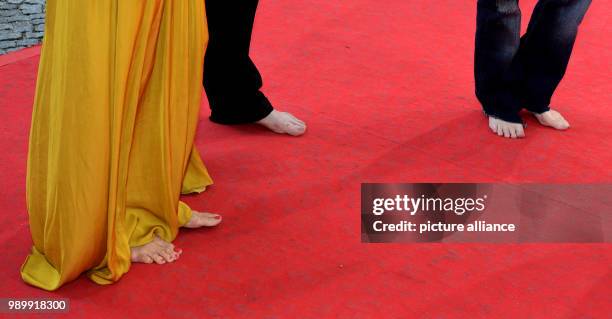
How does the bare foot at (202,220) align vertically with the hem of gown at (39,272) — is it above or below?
above

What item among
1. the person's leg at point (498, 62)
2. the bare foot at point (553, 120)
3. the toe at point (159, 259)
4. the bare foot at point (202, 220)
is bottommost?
the toe at point (159, 259)

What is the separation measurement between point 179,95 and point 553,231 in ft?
3.40

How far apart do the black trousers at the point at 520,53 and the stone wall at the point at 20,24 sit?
1.80m

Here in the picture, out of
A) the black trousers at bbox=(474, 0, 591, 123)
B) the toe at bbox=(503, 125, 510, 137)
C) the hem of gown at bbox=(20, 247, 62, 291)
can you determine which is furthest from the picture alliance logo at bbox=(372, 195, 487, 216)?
the hem of gown at bbox=(20, 247, 62, 291)

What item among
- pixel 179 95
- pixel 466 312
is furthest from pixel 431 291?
pixel 179 95

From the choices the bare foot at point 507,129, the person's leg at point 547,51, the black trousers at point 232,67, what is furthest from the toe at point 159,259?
the person's leg at point 547,51

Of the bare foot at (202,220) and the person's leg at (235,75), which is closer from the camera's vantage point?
the bare foot at (202,220)

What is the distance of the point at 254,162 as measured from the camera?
9.32ft

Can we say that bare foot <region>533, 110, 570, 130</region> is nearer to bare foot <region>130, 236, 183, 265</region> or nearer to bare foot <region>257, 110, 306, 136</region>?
bare foot <region>257, 110, 306, 136</region>

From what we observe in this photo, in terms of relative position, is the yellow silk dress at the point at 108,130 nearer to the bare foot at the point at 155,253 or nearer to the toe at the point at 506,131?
the bare foot at the point at 155,253

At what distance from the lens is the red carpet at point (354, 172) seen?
2.18 meters

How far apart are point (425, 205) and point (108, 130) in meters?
0.95

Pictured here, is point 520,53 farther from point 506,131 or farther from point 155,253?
point 155,253

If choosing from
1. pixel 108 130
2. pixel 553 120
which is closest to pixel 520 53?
pixel 553 120
